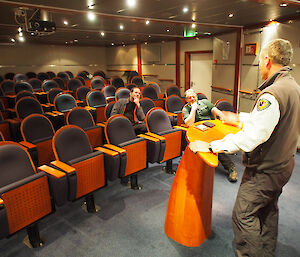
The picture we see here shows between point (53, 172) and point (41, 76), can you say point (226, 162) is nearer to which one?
point (53, 172)

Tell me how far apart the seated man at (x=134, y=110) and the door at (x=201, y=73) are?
611 cm

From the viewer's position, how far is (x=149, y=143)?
144 inches

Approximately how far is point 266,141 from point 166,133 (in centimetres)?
209

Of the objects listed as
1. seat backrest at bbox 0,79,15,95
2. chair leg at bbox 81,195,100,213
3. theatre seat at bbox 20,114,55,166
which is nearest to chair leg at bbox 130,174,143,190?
chair leg at bbox 81,195,100,213

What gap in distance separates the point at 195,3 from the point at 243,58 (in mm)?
3270

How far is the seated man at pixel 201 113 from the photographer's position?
3932 millimetres

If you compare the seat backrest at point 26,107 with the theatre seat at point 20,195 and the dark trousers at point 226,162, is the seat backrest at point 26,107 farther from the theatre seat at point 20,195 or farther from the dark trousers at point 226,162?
the dark trousers at point 226,162

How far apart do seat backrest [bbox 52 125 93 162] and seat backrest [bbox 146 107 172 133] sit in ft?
3.82

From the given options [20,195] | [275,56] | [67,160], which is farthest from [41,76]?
[275,56]

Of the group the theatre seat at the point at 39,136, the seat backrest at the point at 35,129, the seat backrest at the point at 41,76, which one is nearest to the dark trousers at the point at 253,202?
the theatre seat at the point at 39,136

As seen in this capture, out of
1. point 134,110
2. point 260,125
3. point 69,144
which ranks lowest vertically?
point 69,144

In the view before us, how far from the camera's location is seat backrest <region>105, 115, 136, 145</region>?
11.8 feet

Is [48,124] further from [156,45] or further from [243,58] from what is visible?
[156,45]

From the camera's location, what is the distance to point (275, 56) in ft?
5.85
